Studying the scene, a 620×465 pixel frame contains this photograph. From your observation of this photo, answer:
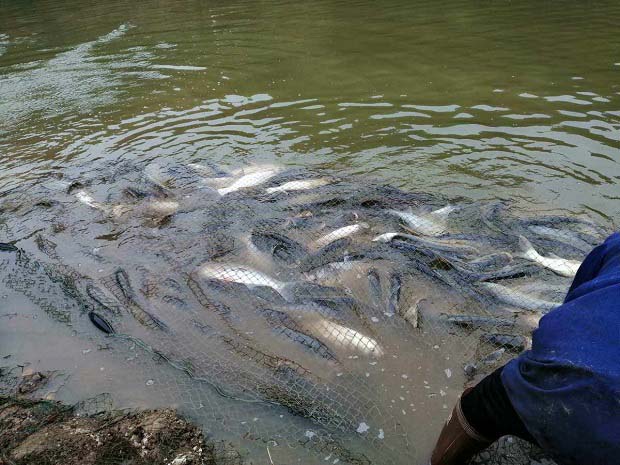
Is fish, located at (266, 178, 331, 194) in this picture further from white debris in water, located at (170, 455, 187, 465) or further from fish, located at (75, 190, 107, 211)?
white debris in water, located at (170, 455, 187, 465)

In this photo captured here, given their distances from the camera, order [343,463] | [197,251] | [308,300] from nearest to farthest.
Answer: [343,463] < [308,300] < [197,251]

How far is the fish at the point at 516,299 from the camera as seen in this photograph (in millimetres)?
4930

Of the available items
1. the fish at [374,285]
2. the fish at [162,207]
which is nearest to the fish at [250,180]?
the fish at [162,207]

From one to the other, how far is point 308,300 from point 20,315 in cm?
315

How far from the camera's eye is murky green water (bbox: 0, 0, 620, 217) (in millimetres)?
8188

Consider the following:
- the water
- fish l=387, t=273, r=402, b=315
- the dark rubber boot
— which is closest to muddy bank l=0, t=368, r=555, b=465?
the water

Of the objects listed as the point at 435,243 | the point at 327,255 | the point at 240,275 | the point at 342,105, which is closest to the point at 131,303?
the point at 240,275

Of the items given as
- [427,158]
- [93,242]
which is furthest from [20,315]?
[427,158]

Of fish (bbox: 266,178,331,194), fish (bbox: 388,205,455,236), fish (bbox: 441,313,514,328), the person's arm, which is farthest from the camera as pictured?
fish (bbox: 266,178,331,194)

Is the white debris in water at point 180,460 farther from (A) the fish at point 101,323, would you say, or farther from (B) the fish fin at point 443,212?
(B) the fish fin at point 443,212

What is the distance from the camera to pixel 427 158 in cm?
832

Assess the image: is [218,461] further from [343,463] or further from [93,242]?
[93,242]

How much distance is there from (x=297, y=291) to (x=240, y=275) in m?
0.74

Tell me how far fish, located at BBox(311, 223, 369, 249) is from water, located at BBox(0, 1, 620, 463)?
1.55 meters
